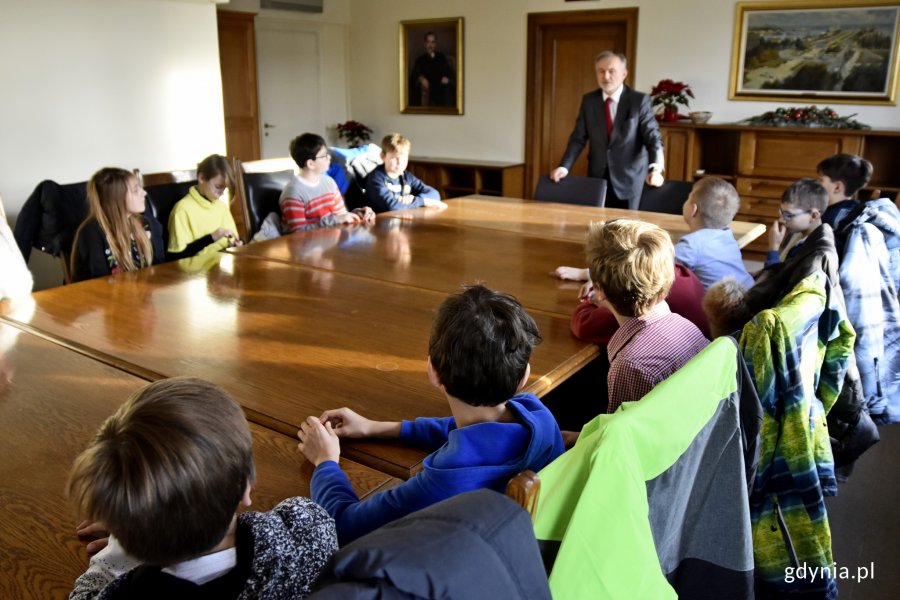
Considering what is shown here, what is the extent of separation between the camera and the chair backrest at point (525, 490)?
31.7 inches

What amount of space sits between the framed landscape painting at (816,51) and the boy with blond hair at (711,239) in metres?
3.86

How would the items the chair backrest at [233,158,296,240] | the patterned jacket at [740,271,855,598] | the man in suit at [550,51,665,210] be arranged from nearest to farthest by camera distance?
the patterned jacket at [740,271,855,598], the chair backrest at [233,158,296,240], the man in suit at [550,51,665,210]

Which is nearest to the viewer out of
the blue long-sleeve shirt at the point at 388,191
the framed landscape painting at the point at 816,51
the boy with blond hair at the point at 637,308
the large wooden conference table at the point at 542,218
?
the boy with blond hair at the point at 637,308

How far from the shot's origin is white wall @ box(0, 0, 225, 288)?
4.20m

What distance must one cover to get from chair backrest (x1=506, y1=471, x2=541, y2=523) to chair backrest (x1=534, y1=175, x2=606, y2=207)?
3418 mm

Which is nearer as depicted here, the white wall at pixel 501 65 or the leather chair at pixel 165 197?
the leather chair at pixel 165 197

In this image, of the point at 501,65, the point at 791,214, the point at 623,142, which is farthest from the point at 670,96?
the point at 791,214

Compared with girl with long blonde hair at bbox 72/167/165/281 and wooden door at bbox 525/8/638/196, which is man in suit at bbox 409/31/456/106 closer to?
wooden door at bbox 525/8/638/196

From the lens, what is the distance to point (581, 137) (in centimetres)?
475

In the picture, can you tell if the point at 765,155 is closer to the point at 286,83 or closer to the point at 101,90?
the point at 286,83

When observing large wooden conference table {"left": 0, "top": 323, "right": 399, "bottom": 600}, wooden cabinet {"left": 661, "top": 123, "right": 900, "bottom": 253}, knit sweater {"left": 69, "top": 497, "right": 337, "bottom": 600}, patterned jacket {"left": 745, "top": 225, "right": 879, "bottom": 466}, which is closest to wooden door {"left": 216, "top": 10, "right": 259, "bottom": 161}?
wooden cabinet {"left": 661, "top": 123, "right": 900, "bottom": 253}

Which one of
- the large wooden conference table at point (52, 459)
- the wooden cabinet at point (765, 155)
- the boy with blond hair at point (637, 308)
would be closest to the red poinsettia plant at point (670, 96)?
the wooden cabinet at point (765, 155)

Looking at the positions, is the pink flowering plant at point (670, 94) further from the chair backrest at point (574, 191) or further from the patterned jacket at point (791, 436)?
the patterned jacket at point (791, 436)

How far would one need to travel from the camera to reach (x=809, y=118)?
5715mm
